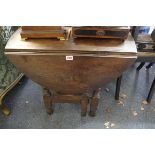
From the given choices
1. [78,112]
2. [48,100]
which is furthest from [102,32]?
[78,112]

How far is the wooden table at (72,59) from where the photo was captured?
1099mm

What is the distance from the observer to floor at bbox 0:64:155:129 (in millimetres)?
1666

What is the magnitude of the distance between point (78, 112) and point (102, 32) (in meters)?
0.92

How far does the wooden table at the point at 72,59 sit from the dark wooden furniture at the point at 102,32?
4 cm

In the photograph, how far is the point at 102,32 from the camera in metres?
1.11

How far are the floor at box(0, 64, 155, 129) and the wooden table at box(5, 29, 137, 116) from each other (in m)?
0.55

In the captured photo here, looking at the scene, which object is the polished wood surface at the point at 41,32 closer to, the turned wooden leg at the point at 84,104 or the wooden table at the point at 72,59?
the wooden table at the point at 72,59

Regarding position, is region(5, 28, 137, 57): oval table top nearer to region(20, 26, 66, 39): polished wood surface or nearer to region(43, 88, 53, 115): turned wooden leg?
region(20, 26, 66, 39): polished wood surface

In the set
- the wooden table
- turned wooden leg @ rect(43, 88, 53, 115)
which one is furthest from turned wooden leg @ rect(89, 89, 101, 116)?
turned wooden leg @ rect(43, 88, 53, 115)

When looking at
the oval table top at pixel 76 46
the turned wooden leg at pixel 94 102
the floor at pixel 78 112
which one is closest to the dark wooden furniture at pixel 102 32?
the oval table top at pixel 76 46

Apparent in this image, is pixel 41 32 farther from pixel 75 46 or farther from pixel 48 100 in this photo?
pixel 48 100
